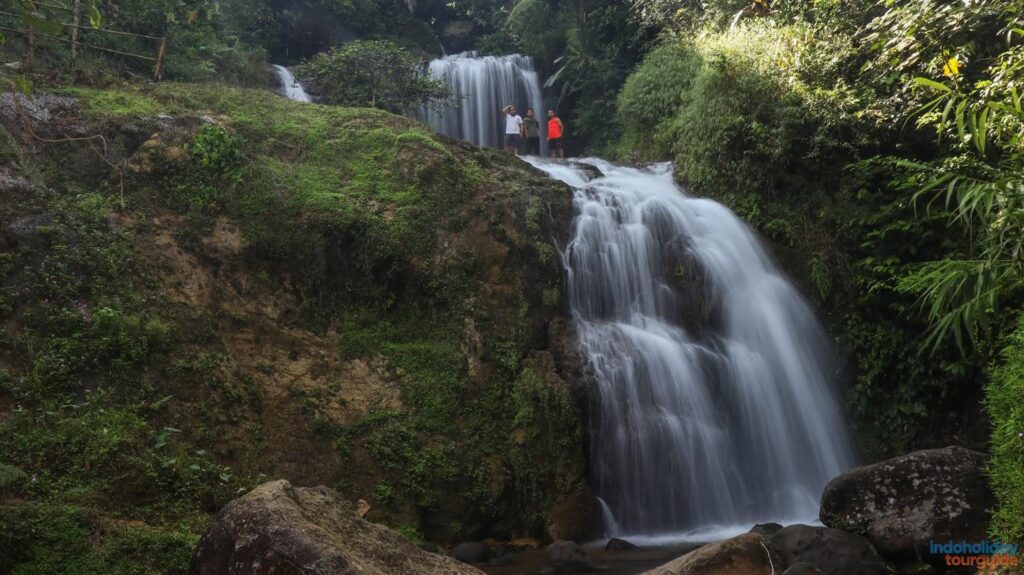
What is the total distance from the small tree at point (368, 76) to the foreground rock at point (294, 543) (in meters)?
9.96

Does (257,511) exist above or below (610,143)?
below

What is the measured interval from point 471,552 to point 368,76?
9.64m

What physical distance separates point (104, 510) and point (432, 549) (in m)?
2.64

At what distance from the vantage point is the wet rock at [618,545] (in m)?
6.77

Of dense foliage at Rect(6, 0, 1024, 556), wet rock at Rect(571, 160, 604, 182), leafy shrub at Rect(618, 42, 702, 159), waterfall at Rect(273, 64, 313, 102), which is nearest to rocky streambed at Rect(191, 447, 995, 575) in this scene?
dense foliage at Rect(6, 0, 1024, 556)

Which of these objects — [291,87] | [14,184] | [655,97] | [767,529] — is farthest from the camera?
[291,87]

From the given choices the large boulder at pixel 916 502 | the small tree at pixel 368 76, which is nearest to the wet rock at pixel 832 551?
the large boulder at pixel 916 502

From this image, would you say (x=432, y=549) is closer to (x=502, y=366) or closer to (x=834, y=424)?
(x=502, y=366)

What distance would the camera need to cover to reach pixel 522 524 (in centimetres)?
705

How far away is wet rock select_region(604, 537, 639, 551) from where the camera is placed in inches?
267

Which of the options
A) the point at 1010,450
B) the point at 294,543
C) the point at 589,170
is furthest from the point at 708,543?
the point at 589,170

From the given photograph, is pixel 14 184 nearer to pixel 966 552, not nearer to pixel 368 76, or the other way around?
pixel 368 76

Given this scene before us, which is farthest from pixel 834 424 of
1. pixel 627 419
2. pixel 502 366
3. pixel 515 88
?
pixel 515 88

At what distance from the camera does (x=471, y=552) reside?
652cm
